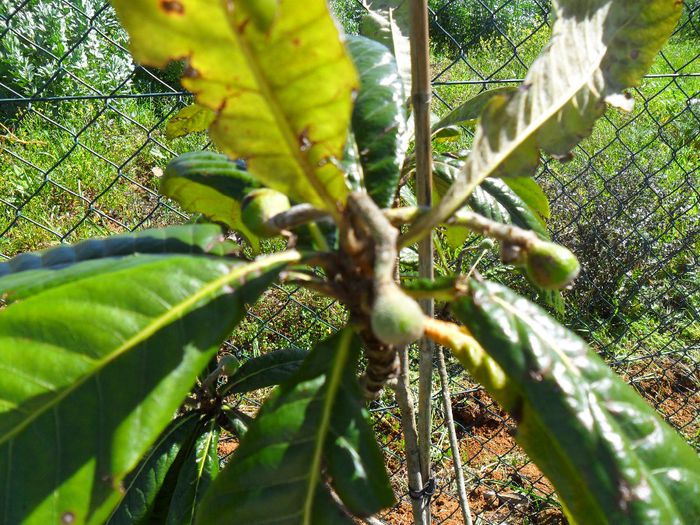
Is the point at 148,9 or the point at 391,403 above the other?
the point at 391,403

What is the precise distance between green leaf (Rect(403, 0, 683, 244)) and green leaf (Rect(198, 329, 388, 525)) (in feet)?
1.04

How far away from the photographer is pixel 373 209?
67 cm

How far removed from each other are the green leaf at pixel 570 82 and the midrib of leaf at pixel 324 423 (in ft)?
0.85

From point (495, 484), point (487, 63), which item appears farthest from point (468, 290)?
point (487, 63)

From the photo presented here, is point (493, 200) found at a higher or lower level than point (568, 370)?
higher

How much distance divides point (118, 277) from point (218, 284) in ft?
0.33

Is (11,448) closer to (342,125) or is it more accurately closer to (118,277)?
(118,277)

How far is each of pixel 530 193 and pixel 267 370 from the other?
67 cm

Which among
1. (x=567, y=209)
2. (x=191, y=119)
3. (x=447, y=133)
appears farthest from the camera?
(x=567, y=209)

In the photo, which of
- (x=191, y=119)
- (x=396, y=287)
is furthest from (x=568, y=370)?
(x=191, y=119)

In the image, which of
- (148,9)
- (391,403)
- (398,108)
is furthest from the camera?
(391,403)

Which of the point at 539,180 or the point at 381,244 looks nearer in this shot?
the point at 381,244

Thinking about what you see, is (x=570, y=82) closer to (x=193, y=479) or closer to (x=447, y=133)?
(x=447, y=133)

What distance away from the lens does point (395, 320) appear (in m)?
0.60
